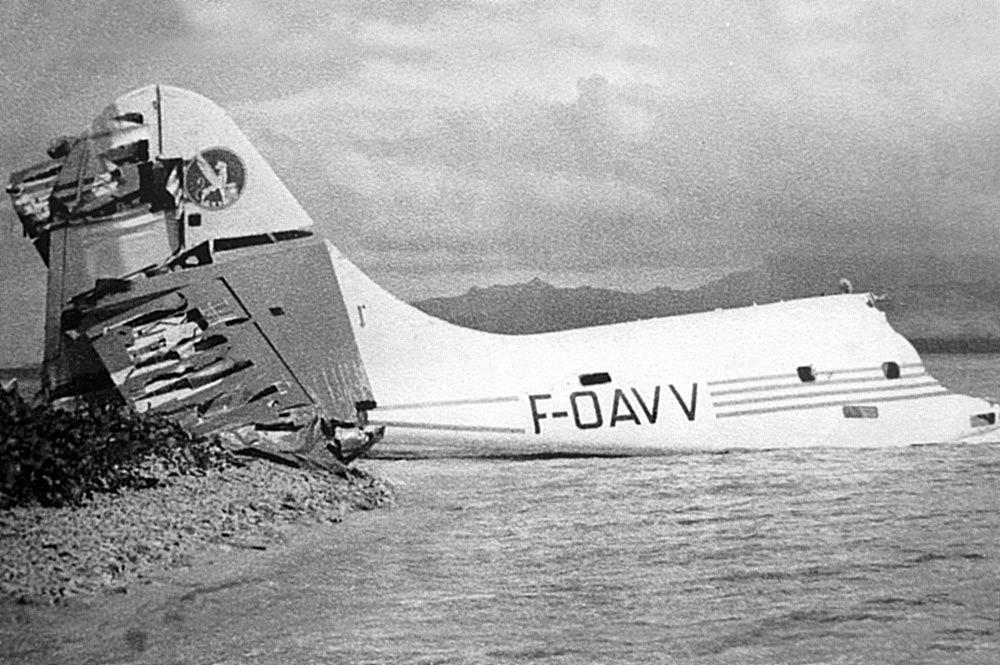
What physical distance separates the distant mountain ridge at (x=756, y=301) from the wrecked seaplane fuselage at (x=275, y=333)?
3cm

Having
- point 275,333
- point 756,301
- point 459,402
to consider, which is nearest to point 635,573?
point 459,402

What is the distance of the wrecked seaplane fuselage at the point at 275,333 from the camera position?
2504 mm

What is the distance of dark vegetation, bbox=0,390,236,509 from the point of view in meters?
2.48

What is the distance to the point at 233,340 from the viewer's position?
2570 mm

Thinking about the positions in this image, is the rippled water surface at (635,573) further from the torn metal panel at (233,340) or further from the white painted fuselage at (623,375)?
the torn metal panel at (233,340)

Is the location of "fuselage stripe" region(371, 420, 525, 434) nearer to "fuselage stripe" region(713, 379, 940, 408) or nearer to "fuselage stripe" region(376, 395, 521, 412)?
"fuselage stripe" region(376, 395, 521, 412)

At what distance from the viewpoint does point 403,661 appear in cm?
235

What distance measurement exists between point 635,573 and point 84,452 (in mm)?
1207

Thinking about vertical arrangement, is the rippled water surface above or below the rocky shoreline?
below

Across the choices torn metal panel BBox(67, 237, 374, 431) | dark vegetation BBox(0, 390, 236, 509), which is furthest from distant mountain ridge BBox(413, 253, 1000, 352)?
dark vegetation BBox(0, 390, 236, 509)

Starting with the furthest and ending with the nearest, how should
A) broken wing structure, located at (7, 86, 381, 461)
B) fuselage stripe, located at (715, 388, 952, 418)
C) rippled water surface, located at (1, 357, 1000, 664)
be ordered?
broken wing structure, located at (7, 86, 381, 461) → fuselage stripe, located at (715, 388, 952, 418) → rippled water surface, located at (1, 357, 1000, 664)

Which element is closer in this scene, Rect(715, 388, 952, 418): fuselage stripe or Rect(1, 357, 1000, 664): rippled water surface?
Rect(1, 357, 1000, 664): rippled water surface

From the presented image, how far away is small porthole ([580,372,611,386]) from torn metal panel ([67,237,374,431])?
1.64ft

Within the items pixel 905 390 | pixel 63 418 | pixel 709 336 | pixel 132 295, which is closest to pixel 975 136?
pixel 905 390
